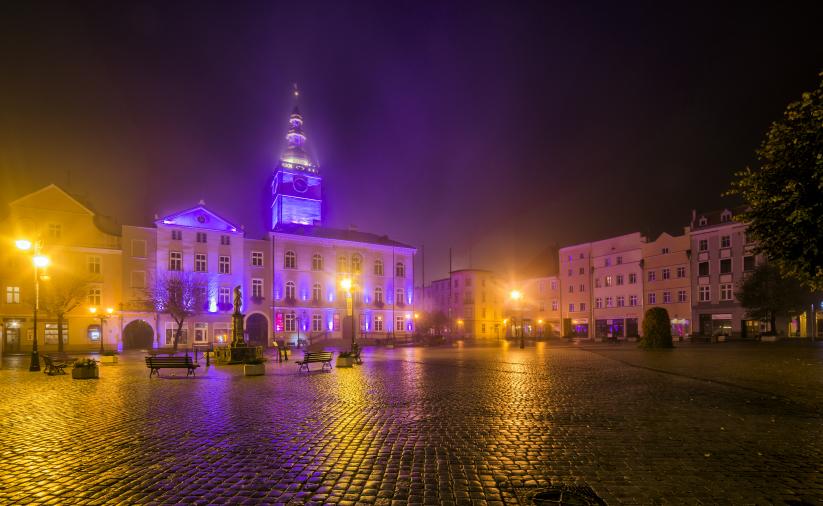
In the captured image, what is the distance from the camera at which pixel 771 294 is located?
4422 centimetres

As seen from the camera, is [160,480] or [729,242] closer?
[160,480]

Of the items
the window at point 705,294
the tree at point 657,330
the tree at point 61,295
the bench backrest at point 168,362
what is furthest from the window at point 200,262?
the window at point 705,294

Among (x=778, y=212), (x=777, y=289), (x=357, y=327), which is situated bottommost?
(x=357, y=327)

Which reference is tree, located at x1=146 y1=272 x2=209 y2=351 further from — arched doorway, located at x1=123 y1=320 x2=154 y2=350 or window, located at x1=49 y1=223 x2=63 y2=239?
window, located at x1=49 y1=223 x2=63 y2=239

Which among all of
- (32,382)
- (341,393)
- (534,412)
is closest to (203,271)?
(32,382)

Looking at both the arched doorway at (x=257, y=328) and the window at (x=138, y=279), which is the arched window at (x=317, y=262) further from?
the window at (x=138, y=279)

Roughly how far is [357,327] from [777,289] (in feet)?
142

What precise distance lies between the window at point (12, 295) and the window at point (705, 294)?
69.6 metres

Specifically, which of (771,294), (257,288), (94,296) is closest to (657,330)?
(771,294)

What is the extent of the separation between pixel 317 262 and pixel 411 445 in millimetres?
52426

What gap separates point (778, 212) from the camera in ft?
40.3

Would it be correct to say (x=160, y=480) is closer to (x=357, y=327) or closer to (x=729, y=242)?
(x=357, y=327)

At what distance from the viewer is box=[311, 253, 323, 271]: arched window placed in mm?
58750

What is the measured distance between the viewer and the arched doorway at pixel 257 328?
A: 54388 millimetres
